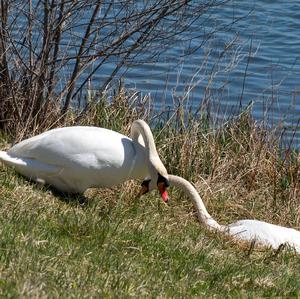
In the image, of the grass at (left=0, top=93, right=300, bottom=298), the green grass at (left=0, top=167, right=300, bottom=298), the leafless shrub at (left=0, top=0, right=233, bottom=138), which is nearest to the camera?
the green grass at (left=0, top=167, right=300, bottom=298)

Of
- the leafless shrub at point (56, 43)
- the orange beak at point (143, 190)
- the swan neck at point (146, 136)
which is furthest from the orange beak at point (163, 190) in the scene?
the leafless shrub at point (56, 43)

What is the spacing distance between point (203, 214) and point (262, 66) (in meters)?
6.93

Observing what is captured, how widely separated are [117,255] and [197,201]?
6.78 ft

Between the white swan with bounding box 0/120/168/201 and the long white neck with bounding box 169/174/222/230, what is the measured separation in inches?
16.2

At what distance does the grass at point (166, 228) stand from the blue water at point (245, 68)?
3.50 ft

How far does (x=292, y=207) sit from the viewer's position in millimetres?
9023

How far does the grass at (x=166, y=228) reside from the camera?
17.6 feet

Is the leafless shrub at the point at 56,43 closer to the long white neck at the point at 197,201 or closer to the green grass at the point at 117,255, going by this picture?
the long white neck at the point at 197,201

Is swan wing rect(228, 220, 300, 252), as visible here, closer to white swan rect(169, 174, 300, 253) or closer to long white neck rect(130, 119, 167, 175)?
white swan rect(169, 174, 300, 253)

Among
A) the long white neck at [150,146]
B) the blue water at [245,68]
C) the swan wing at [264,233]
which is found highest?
the long white neck at [150,146]

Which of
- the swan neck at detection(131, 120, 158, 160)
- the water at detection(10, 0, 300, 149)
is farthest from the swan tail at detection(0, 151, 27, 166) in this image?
the water at detection(10, 0, 300, 149)

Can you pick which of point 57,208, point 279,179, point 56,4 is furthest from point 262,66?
point 57,208

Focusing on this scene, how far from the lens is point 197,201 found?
8023 mm

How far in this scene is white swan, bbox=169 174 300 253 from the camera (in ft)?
24.9
